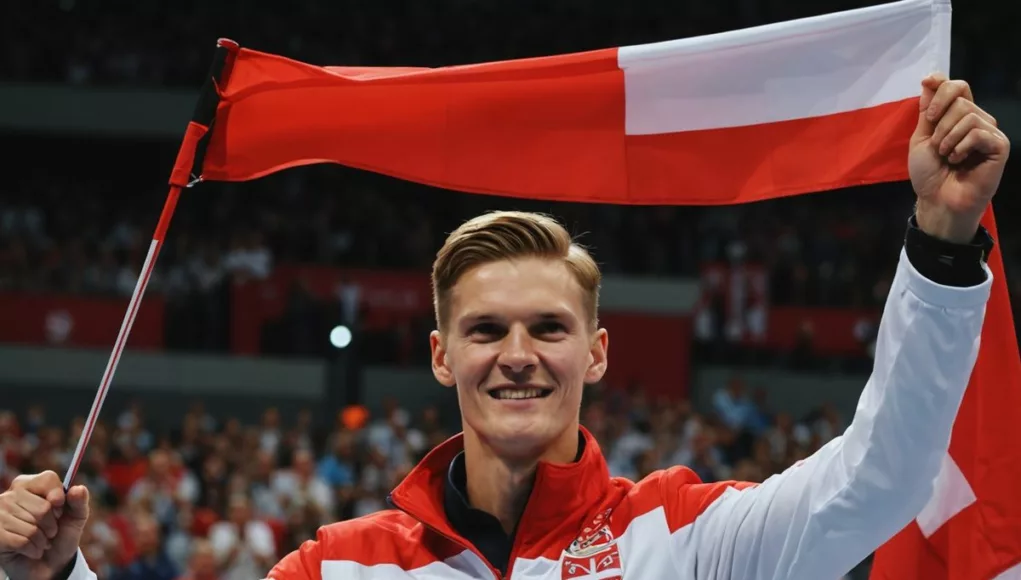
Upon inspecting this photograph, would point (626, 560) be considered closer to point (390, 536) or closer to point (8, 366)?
point (390, 536)

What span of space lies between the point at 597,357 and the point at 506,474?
0.27 meters

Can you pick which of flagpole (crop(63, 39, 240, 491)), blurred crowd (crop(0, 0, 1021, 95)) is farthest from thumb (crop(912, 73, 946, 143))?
blurred crowd (crop(0, 0, 1021, 95))

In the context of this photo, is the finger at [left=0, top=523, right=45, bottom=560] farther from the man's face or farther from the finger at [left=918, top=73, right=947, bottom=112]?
the finger at [left=918, top=73, right=947, bottom=112]

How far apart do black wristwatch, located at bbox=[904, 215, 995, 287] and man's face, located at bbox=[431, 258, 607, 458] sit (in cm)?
64

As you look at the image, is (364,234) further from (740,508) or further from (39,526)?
(740,508)

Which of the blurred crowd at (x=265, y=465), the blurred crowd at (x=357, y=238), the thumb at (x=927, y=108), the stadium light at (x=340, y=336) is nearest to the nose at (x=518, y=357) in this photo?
the thumb at (x=927, y=108)

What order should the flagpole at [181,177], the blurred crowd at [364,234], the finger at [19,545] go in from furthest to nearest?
the blurred crowd at [364,234] → the flagpole at [181,177] → the finger at [19,545]

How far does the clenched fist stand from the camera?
2.66 meters

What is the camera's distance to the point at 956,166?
222cm

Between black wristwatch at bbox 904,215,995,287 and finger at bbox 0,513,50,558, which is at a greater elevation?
black wristwatch at bbox 904,215,995,287

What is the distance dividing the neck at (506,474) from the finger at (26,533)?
759 mm

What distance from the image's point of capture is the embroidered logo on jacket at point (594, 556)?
2.55 metres

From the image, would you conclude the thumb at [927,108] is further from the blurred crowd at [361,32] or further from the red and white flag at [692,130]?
the blurred crowd at [361,32]

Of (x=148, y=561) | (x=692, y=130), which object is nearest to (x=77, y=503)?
(x=692, y=130)
